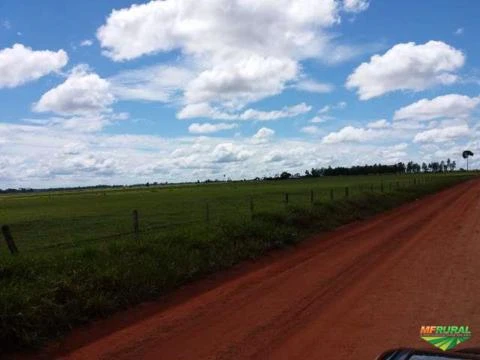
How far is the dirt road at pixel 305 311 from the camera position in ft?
19.9

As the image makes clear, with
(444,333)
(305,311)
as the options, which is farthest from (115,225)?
(444,333)

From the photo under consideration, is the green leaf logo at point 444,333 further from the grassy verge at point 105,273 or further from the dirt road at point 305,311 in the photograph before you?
the grassy verge at point 105,273

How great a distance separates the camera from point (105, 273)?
8.52m

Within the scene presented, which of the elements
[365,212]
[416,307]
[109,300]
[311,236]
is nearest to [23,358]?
[109,300]

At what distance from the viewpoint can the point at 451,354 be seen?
2.48 m

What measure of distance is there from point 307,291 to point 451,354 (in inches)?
249

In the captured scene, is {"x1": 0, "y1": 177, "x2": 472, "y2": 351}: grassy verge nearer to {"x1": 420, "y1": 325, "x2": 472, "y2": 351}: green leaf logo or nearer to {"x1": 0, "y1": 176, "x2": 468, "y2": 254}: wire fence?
{"x1": 0, "y1": 176, "x2": 468, "y2": 254}: wire fence

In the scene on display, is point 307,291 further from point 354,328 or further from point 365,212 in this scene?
point 365,212


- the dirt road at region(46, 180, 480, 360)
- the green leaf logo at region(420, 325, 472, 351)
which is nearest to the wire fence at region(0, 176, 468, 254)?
the dirt road at region(46, 180, 480, 360)

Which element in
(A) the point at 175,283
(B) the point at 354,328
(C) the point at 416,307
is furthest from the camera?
(A) the point at 175,283

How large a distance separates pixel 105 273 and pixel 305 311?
10.5 feet

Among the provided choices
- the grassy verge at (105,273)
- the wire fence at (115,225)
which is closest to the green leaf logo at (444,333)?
the grassy verge at (105,273)

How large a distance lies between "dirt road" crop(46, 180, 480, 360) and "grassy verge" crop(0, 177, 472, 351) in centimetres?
35

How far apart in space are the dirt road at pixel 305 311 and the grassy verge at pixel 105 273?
0.35m
